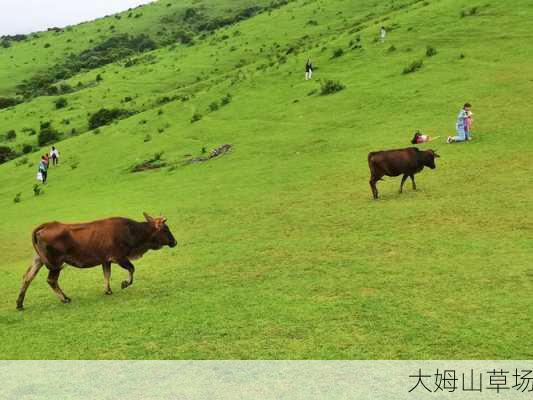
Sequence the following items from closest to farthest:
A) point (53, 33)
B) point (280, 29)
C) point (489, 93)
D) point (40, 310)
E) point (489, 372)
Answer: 1. point (489, 372)
2. point (40, 310)
3. point (489, 93)
4. point (280, 29)
5. point (53, 33)

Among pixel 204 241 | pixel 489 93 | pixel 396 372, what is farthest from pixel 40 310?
pixel 489 93

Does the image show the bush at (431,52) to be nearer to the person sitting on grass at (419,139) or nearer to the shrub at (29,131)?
the person sitting on grass at (419,139)

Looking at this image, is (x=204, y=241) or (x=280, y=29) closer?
(x=204, y=241)

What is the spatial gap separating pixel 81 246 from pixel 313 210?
9235 millimetres

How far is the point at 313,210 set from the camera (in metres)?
19.9

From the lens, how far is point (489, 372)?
7.43 meters

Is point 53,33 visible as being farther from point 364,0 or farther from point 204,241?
point 204,241

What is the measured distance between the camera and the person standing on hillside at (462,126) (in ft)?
84.9

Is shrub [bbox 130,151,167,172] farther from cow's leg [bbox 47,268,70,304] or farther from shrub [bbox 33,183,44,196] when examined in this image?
cow's leg [bbox 47,268,70,304]

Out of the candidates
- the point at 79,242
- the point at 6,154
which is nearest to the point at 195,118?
the point at 6,154

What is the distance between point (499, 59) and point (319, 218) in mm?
24969

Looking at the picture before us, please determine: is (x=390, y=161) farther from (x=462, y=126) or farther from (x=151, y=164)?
(x=151, y=164)

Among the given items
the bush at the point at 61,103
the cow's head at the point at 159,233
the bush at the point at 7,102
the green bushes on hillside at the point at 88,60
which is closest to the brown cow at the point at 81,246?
the cow's head at the point at 159,233

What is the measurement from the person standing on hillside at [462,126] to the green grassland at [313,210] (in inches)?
26.1
